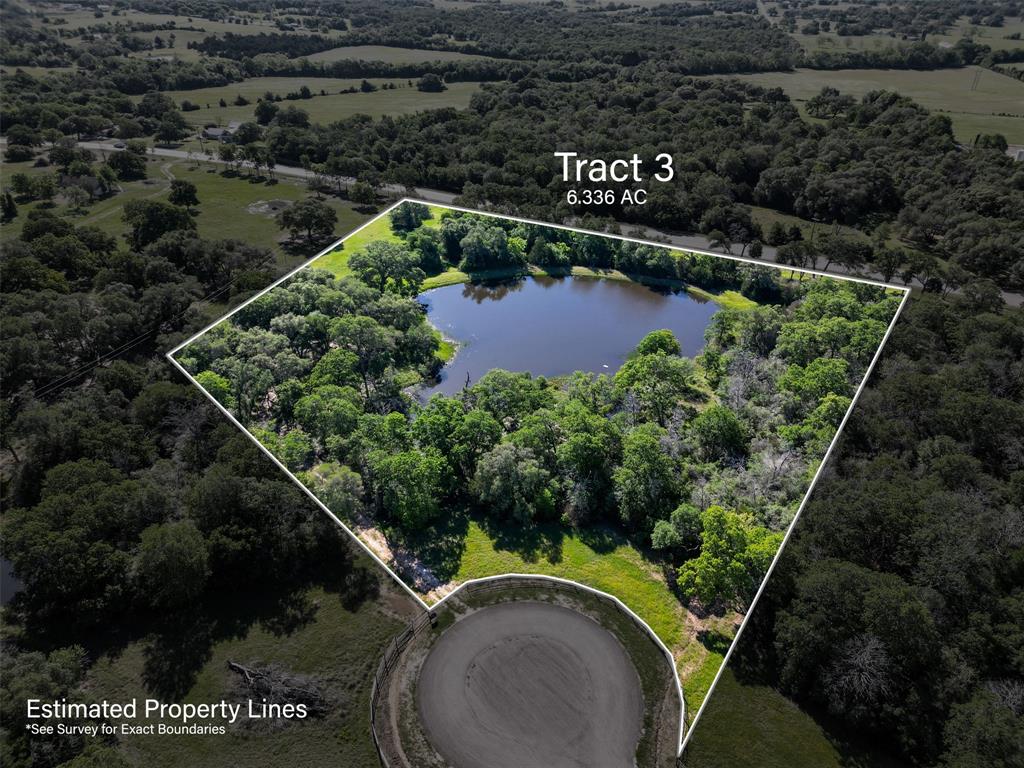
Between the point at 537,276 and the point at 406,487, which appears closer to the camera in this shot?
the point at 406,487

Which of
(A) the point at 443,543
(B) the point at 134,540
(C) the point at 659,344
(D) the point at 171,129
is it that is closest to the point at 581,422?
(C) the point at 659,344

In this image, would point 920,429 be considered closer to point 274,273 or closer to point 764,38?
point 274,273

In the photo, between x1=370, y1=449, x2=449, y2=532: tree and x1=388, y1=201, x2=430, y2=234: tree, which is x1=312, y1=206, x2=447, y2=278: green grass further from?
x1=370, y1=449, x2=449, y2=532: tree

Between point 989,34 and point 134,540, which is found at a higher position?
point 989,34

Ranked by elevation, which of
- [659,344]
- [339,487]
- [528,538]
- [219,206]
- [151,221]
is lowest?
[219,206]

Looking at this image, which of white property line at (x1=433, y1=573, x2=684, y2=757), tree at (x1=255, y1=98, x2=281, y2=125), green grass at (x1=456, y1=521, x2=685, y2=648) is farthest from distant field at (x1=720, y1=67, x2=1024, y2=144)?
white property line at (x1=433, y1=573, x2=684, y2=757)

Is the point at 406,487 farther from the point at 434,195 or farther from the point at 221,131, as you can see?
the point at 221,131
